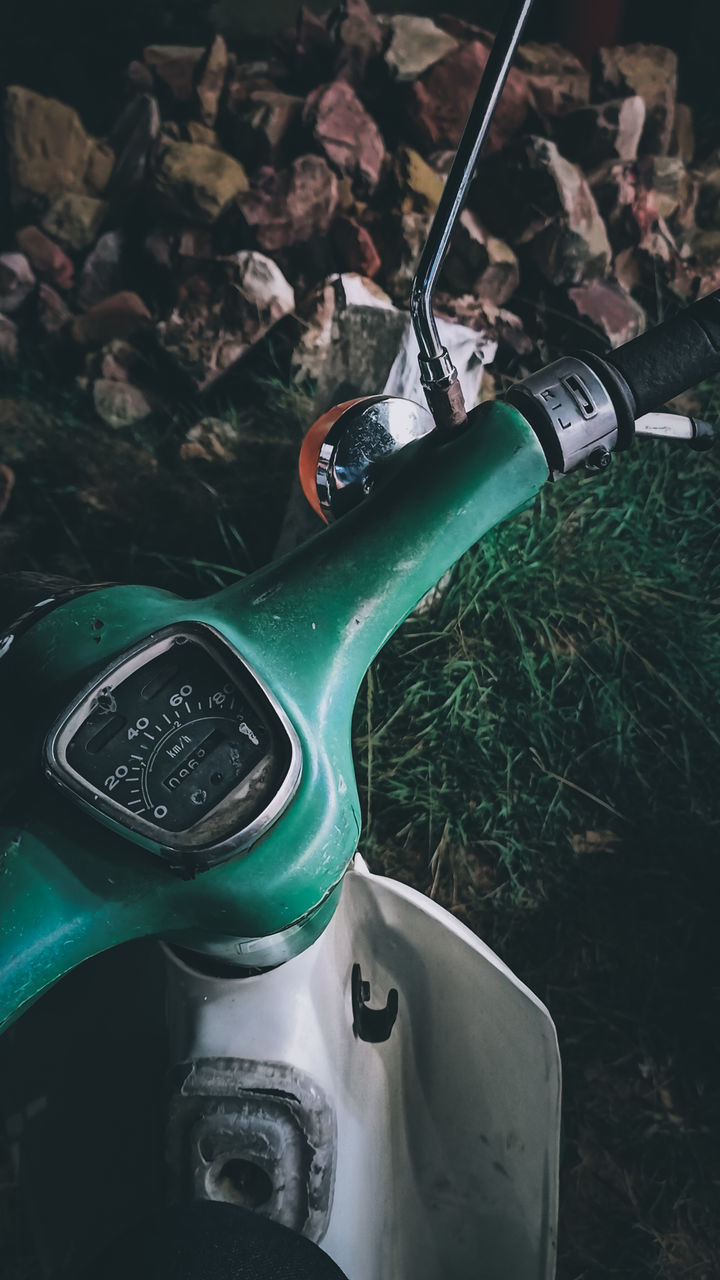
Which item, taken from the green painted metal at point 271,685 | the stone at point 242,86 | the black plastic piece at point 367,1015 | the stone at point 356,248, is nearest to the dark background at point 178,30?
the stone at point 242,86

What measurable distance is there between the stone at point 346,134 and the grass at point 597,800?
3.07 feet

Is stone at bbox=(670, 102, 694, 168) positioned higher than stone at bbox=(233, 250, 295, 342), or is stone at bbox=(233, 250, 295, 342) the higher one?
stone at bbox=(233, 250, 295, 342)

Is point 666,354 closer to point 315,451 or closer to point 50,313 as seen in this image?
point 315,451

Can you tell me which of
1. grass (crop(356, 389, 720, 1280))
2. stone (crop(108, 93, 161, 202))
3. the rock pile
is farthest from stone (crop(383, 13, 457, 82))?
grass (crop(356, 389, 720, 1280))

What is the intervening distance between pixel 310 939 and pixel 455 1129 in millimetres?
415

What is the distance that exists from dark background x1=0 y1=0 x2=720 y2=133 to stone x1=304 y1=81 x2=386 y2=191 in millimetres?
476

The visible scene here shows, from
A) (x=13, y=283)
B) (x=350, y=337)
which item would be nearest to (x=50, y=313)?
(x=13, y=283)

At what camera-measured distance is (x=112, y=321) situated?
2086mm

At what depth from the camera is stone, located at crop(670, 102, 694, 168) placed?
231cm

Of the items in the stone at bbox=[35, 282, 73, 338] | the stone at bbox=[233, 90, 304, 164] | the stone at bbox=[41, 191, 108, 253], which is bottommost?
the stone at bbox=[35, 282, 73, 338]

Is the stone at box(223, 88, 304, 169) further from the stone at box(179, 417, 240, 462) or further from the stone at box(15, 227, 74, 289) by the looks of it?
the stone at box(179, 417, 240, 462)

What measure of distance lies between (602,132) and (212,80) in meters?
0.96

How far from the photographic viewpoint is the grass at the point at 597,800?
141cm

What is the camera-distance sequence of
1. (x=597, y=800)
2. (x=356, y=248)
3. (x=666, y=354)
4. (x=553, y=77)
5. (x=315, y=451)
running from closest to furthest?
(x=666, y=354) → (x=315, y=451) → (x=597, y=800) → (x=356, y=248) → (x=553, y=77)
